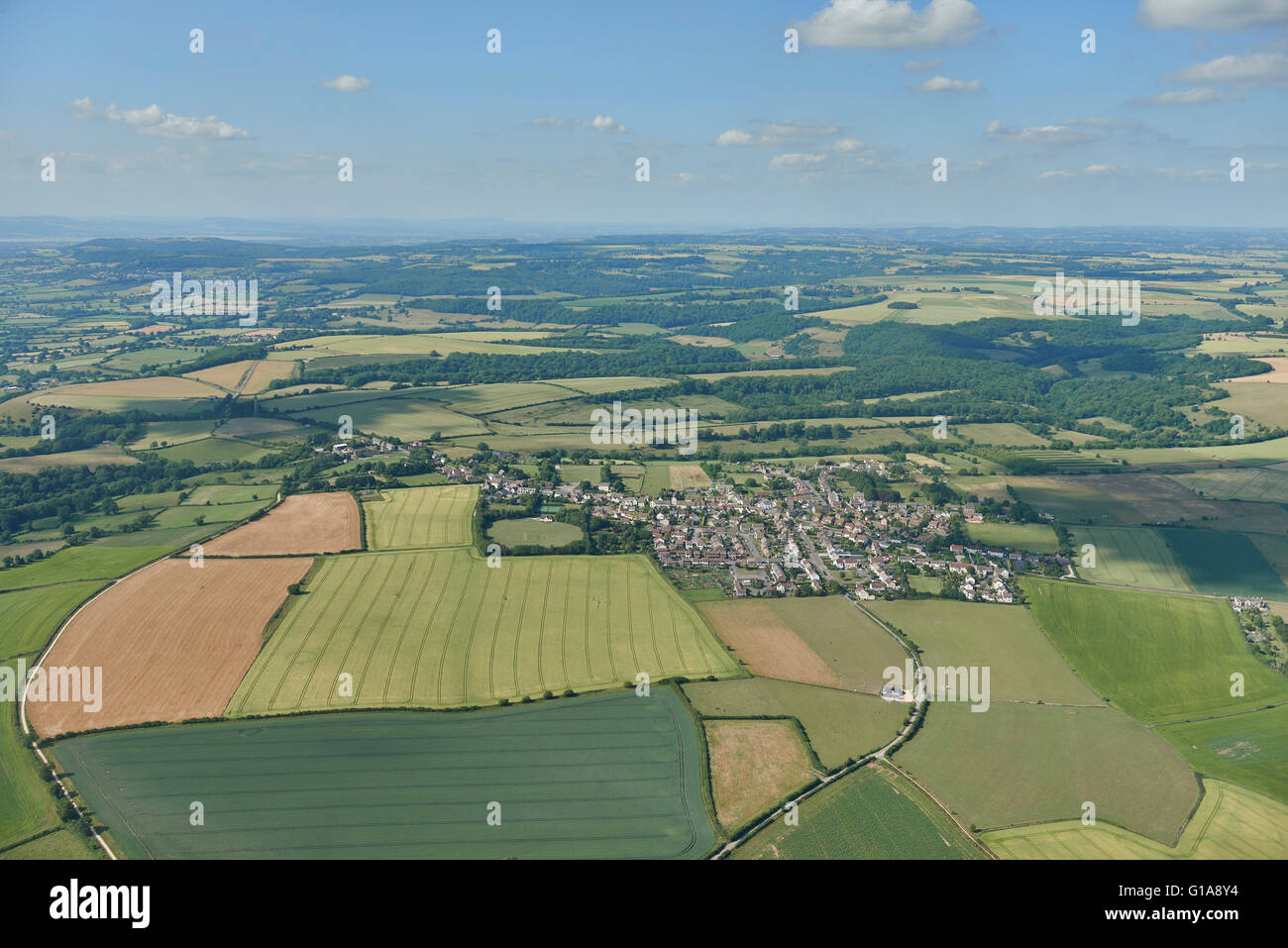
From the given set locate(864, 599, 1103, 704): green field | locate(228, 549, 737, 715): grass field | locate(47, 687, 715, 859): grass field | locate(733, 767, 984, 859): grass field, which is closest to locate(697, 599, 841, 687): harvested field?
locate(228, 549, 737, 715): grass field

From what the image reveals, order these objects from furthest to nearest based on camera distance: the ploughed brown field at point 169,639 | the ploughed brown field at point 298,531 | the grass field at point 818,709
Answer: the ploughed brown field at point 298,531
the ploughed brown field at point 169,639
the grass field at point 818,709

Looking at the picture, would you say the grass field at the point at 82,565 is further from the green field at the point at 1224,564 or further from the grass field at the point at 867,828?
the green field at the point at 1224,564

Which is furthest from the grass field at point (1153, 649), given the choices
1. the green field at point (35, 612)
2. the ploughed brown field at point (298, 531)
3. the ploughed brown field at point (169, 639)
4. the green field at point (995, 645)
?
the green field at point (35, 612)

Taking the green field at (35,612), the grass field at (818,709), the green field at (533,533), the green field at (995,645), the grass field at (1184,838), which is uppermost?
the green field at (533,533)

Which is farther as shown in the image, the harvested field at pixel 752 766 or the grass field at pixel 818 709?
the grass field at pixel 818 709

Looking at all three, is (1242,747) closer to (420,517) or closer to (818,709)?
(818,709)

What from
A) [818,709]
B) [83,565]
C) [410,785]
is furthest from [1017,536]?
[83,565]

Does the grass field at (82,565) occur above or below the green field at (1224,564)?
above

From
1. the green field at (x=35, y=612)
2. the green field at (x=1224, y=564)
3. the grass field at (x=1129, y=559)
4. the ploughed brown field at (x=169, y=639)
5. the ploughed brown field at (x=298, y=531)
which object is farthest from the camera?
the ploughed brown field at (x=298, y=531)
